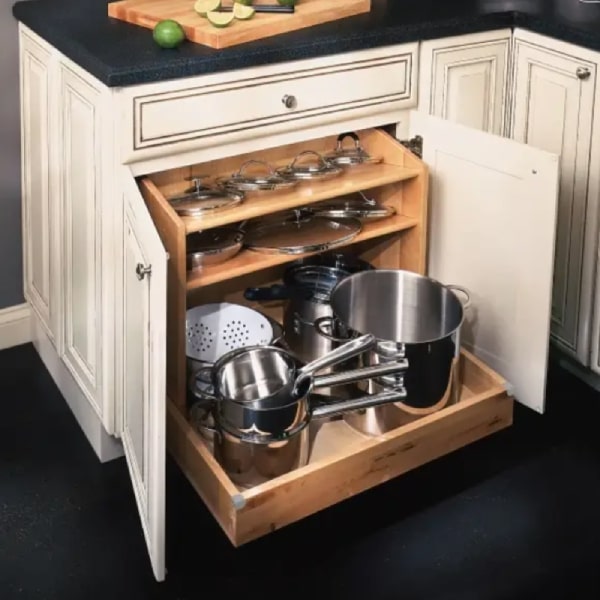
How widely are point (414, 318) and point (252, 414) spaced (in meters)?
0.52

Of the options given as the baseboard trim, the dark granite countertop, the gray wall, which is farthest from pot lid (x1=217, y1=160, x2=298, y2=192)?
the baseboard trim

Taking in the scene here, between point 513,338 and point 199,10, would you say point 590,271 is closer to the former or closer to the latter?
point 513,338

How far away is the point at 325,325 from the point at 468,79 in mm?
633

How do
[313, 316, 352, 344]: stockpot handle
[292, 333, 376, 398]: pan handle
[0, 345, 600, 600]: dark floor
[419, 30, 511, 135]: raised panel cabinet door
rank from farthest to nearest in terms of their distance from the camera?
1. [419, 30, 511, 135]: raised panel cabinet door
2. [313, 316, 352, 344]: stockpot handle
3. [292, 333, 376, 398]: pan handle
4. [0, 345, 600, 600]: dark floor

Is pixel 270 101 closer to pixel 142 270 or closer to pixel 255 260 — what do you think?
pixel 255 260

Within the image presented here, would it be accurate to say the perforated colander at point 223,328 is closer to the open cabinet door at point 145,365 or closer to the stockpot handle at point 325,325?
the stockpot handle at point 325,325

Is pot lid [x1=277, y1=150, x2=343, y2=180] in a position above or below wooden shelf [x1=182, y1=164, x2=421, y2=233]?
above

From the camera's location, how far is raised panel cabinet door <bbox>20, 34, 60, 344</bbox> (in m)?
2.26

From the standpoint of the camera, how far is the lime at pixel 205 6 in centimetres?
213

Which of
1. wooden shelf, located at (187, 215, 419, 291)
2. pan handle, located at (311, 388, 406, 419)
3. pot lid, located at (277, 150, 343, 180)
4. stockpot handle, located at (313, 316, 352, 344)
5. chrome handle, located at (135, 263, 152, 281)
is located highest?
pot lid, located at (277, 150, 343, 180)

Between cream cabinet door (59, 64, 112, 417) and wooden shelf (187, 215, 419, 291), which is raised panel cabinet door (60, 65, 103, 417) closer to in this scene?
cream cabinet door (59, 64, 112, 417)

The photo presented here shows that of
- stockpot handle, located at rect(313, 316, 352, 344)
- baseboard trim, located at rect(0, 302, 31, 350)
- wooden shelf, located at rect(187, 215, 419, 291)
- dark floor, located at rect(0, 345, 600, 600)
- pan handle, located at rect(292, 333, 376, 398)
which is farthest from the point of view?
baseboard trim, located at rect(0, 302, 31, 350)

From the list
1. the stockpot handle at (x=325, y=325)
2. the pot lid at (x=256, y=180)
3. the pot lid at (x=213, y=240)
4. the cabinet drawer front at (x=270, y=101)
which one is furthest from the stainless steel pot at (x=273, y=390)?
the cabinet drawer front at (x=270, y=101)

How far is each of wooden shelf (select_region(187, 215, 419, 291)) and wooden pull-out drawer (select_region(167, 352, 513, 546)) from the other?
0.83 feet
